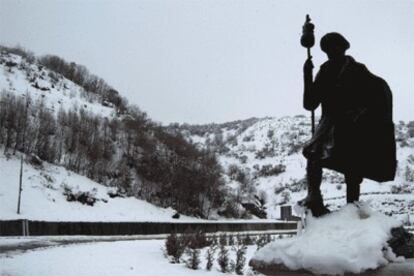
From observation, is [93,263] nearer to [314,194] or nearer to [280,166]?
[314,194]

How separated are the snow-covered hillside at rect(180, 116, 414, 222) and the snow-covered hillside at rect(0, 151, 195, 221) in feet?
68.8

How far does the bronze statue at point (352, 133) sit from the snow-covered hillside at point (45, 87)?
5637 cm

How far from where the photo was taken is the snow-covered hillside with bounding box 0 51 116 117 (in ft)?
203

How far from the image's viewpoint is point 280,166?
11788 cm

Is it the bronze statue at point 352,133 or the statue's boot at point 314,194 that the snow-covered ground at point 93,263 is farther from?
the bronze statue at point 352,133

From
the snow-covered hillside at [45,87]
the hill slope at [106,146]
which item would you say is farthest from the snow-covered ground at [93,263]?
the snow-covered hillside at [45,87]

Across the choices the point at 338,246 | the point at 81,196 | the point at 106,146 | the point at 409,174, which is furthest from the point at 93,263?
the point at 409,174

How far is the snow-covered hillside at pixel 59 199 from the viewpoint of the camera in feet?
118

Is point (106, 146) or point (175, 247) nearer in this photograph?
point (175, 247)

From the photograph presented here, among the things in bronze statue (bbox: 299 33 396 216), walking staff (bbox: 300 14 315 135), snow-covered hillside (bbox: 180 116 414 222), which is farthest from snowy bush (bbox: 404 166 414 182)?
bronze statue (bbox: 299 33 396 216)

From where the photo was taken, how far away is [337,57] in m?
5.46

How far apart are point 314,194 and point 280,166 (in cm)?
11417

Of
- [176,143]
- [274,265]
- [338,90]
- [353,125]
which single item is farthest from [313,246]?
[176,143]

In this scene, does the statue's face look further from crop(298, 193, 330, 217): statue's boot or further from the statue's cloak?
crop(298, 193, 330, 217): statue's boot
